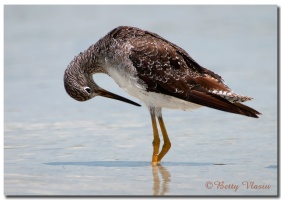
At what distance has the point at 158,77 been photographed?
39.5ft

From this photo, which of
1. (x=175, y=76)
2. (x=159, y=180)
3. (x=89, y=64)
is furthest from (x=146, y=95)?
(x=159, y=180)

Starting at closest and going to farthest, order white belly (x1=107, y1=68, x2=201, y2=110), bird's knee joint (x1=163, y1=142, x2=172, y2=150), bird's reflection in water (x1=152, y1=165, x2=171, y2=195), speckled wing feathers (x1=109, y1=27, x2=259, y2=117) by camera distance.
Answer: bird's reflection in water (x1=152, y1=165, x2=171, y2=195) < speckled wing feathers (x1=109, y1=27, x2=259, y2=117) < white belly (x1=107, y1=68, x2=201, y2=110) < bird's knee joint (x1=163, y1=142, x2=172, y2=150)

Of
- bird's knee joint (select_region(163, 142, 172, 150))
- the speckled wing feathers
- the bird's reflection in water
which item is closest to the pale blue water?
the bird's reflection in water

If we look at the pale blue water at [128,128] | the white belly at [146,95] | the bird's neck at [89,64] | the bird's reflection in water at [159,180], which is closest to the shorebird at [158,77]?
the white belly at [146,95]

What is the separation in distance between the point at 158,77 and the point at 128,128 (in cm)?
251

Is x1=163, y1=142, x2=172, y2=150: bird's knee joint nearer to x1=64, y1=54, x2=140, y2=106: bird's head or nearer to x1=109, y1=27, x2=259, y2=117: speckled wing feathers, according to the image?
x1=109, y1=27, x2=259, y2=117: speckled wing feathers

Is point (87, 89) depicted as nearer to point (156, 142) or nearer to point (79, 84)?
point (79, 84)

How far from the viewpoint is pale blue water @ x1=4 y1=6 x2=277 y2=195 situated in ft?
35.6

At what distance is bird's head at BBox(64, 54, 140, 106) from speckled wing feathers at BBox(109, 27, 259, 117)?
2.87 feet

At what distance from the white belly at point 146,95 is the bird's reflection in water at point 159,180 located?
3.24ft

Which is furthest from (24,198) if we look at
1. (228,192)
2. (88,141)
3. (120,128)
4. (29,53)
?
(29,53)

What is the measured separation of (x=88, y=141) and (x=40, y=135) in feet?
3.07

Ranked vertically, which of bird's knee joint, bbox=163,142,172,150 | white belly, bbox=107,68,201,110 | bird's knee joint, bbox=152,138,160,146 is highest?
white belly, bbox=107,68,201,110

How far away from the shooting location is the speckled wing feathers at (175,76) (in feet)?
39.1
